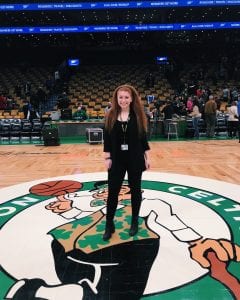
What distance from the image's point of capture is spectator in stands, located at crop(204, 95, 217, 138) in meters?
10.5

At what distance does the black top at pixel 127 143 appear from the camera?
2785 millimetres

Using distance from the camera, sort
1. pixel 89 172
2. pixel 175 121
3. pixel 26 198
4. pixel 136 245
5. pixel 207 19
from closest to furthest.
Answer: pixel 136 245
pixel 26 198
pixel 89 172
pixel 175 121
pixel 207 19

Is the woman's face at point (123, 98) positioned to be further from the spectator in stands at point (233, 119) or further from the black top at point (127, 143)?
the spectator in stands at point (233, 119)

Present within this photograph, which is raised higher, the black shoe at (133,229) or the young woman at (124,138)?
the young woman at (124,138)

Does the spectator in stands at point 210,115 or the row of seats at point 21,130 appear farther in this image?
the row of seats at point 21,130

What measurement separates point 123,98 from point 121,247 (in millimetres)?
1204

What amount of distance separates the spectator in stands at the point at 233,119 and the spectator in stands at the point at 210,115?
475 millimetres

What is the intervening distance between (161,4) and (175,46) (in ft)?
25.9

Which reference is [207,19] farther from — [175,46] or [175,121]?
[175,121]

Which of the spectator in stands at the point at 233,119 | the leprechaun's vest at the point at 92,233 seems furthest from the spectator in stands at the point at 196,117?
the leprechaun's vest at the point at 92,233

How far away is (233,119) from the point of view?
10516 mm

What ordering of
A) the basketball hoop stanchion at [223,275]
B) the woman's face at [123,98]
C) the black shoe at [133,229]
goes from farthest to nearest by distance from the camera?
1. the black shoe at [133,229]
2. the woman's face at [123,98]
3. the basketball hoop stanchion at [223,275]

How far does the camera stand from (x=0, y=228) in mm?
3143

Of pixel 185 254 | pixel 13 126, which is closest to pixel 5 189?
pixel 185 254
